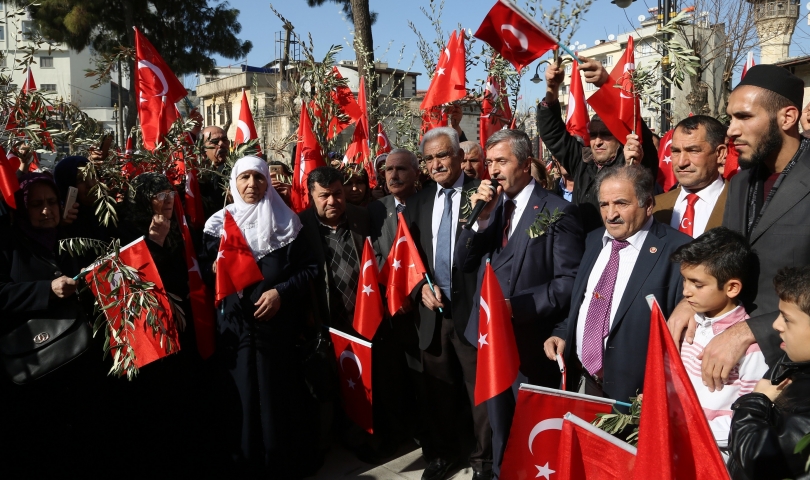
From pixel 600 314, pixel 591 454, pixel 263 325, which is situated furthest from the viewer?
pixel 263 325

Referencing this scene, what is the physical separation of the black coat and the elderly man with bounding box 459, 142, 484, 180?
2.68 ft

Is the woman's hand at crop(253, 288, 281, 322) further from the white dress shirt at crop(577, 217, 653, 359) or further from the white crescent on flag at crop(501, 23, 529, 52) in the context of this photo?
the white crescent on flag at crop(501, 23, 529, 52)

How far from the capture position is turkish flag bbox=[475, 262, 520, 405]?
3654 millimetres

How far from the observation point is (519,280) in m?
3.93

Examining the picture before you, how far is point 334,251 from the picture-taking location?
4.77 meters

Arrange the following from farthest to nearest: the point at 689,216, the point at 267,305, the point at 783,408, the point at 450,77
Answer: the point at 450,77, the point at 267,305, the point at 689,216, the point at 783,408

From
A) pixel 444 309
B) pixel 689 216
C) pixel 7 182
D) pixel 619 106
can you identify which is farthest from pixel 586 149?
pixel 7 182

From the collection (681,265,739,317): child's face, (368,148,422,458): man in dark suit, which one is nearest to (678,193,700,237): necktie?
(681,265,739,317): child's face

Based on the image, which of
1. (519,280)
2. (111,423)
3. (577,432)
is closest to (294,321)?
(111,423)

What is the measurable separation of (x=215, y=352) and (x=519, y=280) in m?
1.99

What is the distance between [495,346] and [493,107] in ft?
11.6

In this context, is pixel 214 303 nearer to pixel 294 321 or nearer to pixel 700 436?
pixel 294 321

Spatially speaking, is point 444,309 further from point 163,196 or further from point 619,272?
point 163,196

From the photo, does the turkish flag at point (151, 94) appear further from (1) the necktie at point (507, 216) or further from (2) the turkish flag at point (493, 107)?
(1) the necktie at point (507, 216)
